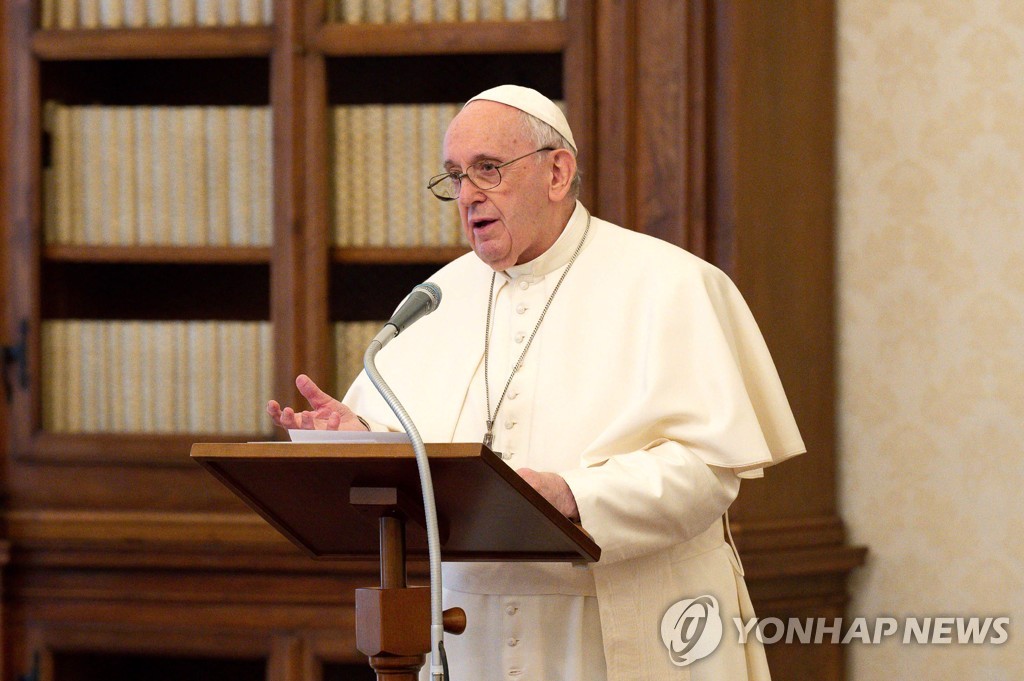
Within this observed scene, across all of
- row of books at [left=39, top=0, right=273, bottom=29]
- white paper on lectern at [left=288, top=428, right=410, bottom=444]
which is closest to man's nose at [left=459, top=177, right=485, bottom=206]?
white paper on lectern at [left=288, top=428, right=410, bottom=444]

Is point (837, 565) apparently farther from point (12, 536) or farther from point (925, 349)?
point (12, 536)

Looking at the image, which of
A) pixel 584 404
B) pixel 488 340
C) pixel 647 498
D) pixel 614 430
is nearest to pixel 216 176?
pixel 488 340

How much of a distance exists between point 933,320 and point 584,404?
1449 mm

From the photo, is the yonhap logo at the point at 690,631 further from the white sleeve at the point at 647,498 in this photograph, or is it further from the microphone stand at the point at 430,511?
the microphone stand at the point at 430,511

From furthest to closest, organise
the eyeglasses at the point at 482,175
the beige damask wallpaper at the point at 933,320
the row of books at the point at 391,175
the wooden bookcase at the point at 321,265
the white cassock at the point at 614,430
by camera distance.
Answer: the row of books at the point at 391,175
the beige damask wallpaper at the point at 933,320
the wooden bookcase at the point at 321,265
the eyeglasses at the point at 482,175
the white cassock at the point at 614,430

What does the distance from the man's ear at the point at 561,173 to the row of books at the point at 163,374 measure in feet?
3.51

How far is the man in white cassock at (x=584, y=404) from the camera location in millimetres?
2186

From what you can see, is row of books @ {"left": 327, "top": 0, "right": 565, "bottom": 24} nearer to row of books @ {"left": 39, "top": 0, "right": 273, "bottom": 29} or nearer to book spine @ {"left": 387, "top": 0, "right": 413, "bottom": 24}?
book spine @ {"left": 387, "top": 0, "right": 413, "bottom": 24}

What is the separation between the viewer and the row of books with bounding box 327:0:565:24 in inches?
131

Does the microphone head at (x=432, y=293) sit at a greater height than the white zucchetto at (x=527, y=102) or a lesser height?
lesser

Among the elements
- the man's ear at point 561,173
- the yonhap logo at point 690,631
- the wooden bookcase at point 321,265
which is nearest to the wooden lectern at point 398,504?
the yonhap logo at point 690,631

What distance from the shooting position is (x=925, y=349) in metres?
3.40

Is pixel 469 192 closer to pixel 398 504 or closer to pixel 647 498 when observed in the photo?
pixel 647 498

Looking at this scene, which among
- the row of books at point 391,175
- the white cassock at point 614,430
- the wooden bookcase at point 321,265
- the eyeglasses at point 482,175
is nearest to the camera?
the white cassock at point 614,430
